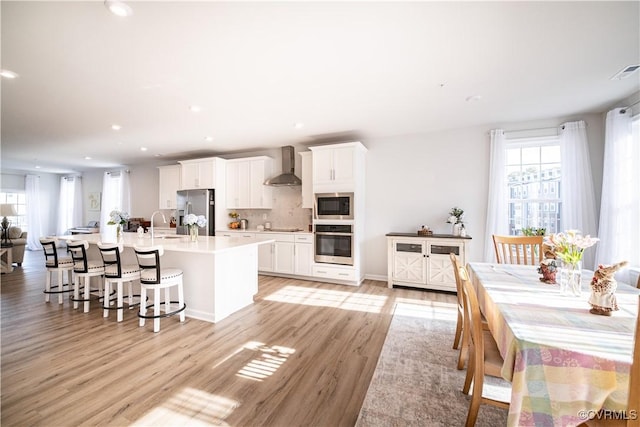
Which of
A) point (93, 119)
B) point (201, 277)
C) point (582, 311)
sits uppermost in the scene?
point (93, 119)

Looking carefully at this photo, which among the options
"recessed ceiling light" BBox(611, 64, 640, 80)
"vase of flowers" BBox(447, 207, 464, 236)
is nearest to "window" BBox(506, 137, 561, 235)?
"vase of flowers" BBox(447, 207, 464, 236)

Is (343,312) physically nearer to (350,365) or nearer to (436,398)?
(350,365)

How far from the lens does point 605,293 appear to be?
4.43 ft

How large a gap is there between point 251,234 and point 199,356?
3.19m

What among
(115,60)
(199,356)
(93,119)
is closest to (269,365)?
(199,356)

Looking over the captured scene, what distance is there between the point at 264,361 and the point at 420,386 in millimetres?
1284

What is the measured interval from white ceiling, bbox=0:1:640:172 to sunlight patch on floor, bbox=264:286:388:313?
271 cm

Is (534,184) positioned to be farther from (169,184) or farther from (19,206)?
(19,206)

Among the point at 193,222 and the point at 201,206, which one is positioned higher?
the point at 201,206

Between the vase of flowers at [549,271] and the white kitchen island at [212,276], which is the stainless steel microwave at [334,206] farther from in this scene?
the vase of flowers at [549,271]

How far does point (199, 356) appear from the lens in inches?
90.7

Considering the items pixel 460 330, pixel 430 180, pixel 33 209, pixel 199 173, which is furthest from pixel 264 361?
pixel 33 209

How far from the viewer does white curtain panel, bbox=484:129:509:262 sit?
401 centimetres

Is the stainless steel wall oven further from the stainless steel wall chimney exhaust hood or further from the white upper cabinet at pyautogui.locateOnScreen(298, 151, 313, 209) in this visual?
the stainless steel wall chimney exhaust hood
